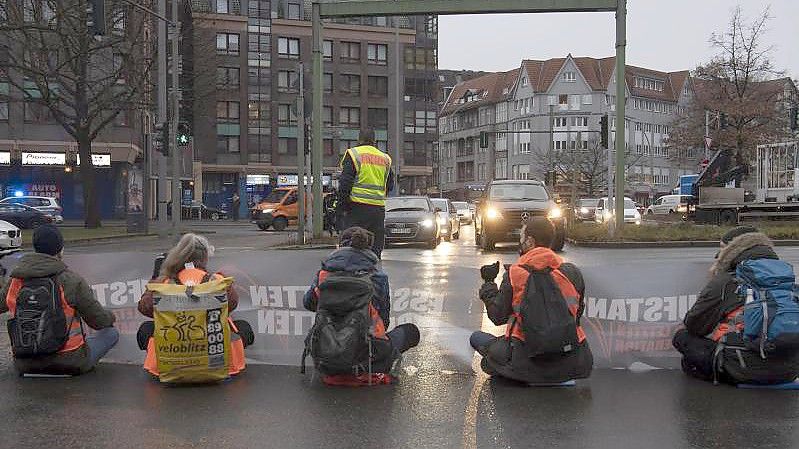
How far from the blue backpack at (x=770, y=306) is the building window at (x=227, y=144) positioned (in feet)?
244

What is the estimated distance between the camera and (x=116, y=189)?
58.8m

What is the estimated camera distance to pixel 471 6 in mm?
22844

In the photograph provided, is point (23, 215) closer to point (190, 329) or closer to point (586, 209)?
point (586, 209)

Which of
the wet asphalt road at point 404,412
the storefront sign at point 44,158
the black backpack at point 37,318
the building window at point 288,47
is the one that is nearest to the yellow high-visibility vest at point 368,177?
the wet asphalt road at point 404,412

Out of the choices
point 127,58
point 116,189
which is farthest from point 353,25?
point 127,58

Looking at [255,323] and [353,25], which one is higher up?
[353,25]

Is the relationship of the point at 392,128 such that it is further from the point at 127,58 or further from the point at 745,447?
the point at 745,447

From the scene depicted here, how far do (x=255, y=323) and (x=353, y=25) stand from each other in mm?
75504

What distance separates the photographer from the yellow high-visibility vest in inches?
384

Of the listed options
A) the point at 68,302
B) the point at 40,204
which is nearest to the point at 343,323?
the point at 68,302

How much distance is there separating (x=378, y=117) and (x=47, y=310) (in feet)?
253

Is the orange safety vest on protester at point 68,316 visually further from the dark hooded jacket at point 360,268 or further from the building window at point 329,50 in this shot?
the building window at point 329,50

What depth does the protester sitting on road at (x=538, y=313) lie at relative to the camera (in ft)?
21.4

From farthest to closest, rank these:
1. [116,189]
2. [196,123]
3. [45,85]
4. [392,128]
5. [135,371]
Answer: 1. [392,128]
2. [196,123]
3. [116,189]
4. [45,85]
5. [135,371]
